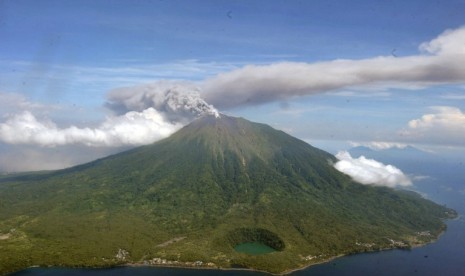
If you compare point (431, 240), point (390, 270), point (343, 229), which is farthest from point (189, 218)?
point (431, 240)

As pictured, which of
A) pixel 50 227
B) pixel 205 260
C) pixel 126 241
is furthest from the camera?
pixel 50 227

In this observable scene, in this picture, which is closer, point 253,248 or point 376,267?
point 376,267

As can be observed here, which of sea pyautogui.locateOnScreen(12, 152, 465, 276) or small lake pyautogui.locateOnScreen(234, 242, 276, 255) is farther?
small lake pyautogui.locateOnScreen(234, 242, 276, 255)

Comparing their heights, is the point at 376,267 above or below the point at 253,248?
below

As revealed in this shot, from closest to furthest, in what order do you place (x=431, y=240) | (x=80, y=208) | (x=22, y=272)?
(x=22, y=272) → (x=431, y=240) → (x=80, y=208)

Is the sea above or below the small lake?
below

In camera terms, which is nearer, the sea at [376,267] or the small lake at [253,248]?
the sea at [376,267]

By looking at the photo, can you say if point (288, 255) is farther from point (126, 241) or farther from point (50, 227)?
point (50, 227)

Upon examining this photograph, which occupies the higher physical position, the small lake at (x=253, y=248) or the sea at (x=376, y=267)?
the small lake at (x=253, y=248)
